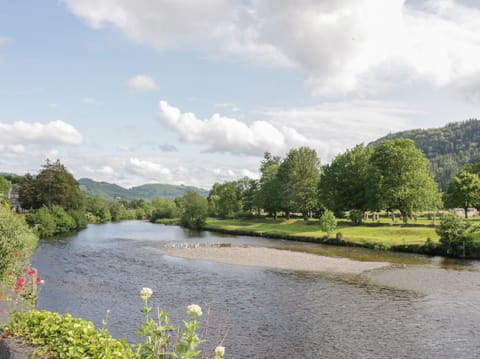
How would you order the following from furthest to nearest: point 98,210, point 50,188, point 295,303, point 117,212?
point 117,212
point 98,210
point 50,188
point 295,303

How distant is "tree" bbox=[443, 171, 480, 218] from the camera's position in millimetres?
81438

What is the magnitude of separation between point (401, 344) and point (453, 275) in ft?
68.9

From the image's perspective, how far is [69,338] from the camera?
861 cm

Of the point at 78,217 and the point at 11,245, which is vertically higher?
the point at 11,245

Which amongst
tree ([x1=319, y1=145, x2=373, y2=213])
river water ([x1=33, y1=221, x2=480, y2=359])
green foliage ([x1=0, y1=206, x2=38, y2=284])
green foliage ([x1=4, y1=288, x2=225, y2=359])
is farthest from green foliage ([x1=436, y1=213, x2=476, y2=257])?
green foliage ([x1=4, y1=288, x2=225, y2=359])

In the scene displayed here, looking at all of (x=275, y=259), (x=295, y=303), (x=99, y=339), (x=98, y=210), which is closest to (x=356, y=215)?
(x=275, y=259)

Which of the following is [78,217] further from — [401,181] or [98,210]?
[401,181]

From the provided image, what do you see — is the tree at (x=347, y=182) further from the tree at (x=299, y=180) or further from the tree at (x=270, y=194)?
the tree at (x=270, y=194)

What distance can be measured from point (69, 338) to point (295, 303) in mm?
22323

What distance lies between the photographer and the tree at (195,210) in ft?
377

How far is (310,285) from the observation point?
34938 mm

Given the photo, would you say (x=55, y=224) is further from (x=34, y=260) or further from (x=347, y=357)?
(x=347, y=357)

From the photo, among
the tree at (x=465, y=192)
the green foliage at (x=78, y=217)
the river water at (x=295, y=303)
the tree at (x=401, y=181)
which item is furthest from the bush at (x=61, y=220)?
the tree at (x=465, y=192)

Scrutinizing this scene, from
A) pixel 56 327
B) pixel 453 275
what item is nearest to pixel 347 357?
pixel 56 327
